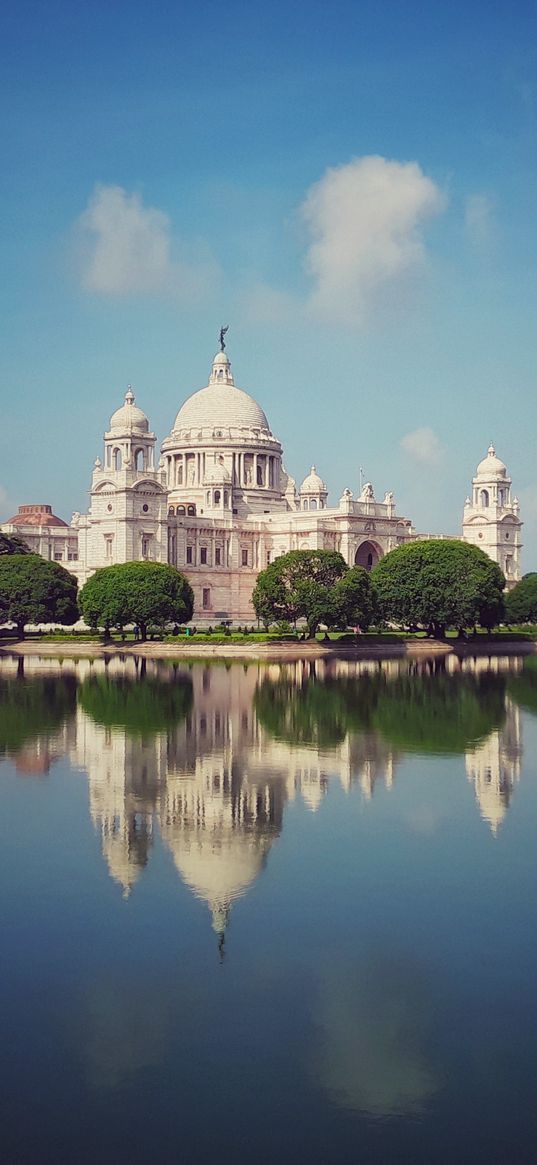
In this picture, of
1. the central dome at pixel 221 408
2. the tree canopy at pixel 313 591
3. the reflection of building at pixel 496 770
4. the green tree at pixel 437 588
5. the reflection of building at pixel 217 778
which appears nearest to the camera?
the reflection of building at pixel 217 778

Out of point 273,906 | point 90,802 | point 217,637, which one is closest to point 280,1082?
point 273,906

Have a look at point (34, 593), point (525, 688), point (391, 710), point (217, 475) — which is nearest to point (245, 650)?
point (34, 593)

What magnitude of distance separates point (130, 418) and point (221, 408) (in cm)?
1880

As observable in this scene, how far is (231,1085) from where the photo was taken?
12555 millimetres

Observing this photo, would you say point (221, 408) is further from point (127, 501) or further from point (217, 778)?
point (217, 778)

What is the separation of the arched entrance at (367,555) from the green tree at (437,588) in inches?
965

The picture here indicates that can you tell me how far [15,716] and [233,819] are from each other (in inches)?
715

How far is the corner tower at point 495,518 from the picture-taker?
384 ft

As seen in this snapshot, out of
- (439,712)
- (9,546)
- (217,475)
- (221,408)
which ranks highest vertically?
(221,408)

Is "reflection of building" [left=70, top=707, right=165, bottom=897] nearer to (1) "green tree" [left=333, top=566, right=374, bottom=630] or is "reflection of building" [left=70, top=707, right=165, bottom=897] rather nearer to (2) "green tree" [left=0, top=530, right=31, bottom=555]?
(1) "green tree" [left=333, top=566, right=374, bottom=630]

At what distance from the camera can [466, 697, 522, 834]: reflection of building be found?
81.8 feet

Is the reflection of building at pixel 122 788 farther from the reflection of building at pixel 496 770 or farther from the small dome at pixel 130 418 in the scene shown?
the small dome at pixel 130 418

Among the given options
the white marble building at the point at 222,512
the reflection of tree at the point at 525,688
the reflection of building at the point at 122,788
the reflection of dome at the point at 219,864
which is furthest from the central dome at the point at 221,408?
the reflection of dome at the point at 219,864

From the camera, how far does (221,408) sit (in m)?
114
